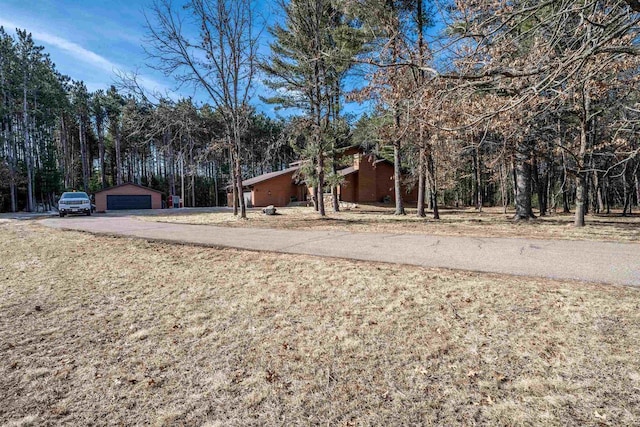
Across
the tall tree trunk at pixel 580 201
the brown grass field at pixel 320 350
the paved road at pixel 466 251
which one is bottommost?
the brown grass field at pixel 320 350

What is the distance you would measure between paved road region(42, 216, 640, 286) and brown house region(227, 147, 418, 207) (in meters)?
17.1

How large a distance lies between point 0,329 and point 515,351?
17.9ft

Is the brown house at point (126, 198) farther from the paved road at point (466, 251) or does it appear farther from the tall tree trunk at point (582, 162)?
the tall tree trunk at point (582, 162)

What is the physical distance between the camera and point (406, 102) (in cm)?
556

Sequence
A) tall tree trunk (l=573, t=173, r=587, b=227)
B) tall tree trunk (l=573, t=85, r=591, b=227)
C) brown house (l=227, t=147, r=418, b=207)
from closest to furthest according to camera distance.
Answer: tall tree trunk (l=573, t=85, r=591, b=227)
tall tree trunk (l=573, t=173, r=587, b=227)
brown house (l=227, t=147, r=418, b=207)

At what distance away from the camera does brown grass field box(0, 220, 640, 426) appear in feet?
7.65

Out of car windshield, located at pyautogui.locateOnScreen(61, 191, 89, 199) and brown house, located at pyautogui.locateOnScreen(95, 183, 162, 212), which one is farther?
brown house, located at pyautogui.locateOnScreen(95, 183, 162, 212)

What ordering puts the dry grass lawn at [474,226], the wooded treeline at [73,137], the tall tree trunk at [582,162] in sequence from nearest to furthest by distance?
the dry grass lawn at [474,226], the tall tree trunk at [582,162], the wooded treeline at [73,137]

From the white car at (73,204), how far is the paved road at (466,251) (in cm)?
1402

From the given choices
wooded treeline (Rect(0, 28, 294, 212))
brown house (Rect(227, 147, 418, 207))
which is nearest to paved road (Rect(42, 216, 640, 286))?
wooded treeline (Rect(0, 28, 294, 212))

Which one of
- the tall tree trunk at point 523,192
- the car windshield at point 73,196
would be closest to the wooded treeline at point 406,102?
the tall tree trunk at point 523,192

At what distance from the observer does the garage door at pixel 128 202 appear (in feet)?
102

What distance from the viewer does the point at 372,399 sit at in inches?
96.0

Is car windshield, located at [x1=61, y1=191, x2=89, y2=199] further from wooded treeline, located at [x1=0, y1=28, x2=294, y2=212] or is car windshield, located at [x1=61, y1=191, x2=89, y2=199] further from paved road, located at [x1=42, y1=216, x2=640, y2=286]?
paved road, located at [x1=42, y1=216, x2=640, y2=286]
